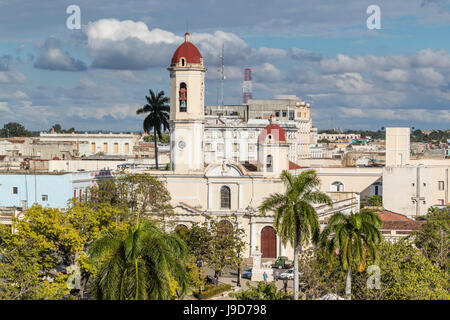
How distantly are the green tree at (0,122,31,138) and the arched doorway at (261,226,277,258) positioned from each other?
133080 millimetres

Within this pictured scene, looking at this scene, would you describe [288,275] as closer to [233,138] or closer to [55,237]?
[55,237]

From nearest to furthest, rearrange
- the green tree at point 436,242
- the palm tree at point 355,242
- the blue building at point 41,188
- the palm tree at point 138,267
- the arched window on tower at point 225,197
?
the palm tree at point 138,267, the palm tree at point 355,242, the green tree at point 436,242, the blue building at point 41,188, the arched window on tower at point 225,197

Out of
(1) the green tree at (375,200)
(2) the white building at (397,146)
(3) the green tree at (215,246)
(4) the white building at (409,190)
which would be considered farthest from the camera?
(2) the white building at (397,146)

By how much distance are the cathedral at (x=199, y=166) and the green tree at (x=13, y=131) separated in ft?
412

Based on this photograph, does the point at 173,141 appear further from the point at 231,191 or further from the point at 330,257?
the point at 330,257

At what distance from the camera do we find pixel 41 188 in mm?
68562

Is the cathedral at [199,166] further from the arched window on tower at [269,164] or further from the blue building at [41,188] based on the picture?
the blue building at [41,188]

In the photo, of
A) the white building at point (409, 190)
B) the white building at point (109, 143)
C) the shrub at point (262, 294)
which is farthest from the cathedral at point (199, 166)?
the white building at point (109, 143)

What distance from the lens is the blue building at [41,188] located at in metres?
68.2

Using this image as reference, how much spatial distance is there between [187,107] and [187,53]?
4775mm

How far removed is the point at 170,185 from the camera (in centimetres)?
7162

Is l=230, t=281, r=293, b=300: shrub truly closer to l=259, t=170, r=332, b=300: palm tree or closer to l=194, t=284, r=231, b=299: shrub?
l=259, t=170, r=332, b=300: palm tree
